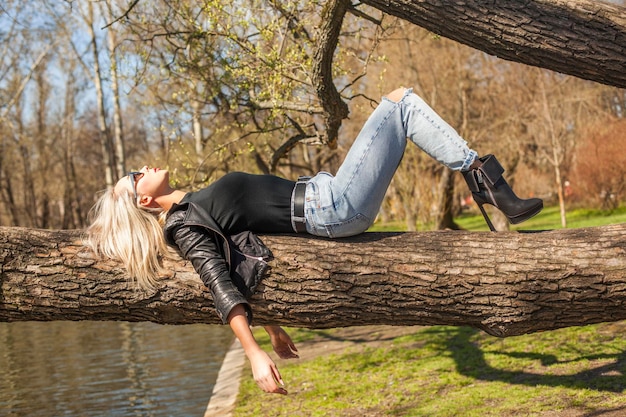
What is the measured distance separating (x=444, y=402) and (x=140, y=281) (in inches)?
150

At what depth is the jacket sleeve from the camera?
3.74 meters

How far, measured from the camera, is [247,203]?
4.20 m

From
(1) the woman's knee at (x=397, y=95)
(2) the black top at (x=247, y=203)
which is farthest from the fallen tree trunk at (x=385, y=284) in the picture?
(1) the woman's knee at (x=397, y=95)

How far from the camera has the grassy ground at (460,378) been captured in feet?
20.7

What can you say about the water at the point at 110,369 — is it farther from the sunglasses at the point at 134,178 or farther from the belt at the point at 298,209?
the belt at the point at 298,209

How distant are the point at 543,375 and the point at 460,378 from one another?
2.87ft

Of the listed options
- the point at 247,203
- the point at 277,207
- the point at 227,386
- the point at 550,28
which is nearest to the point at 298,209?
the point at 277,207

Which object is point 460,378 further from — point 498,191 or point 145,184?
point 145,184

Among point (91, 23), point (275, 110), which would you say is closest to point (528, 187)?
point (91, 23)

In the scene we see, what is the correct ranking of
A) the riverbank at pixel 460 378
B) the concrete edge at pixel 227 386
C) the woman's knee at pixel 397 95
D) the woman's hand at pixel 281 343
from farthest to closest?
the concrete edge at pixel 227 386
the riverbank at pixel 460 378
the woman's hand at pixel 281 343
the woman's knee at pixel 397 95

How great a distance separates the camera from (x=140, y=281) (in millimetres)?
3982

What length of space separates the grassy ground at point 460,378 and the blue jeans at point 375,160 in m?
2.85

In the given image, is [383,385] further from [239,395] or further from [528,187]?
[528,187]

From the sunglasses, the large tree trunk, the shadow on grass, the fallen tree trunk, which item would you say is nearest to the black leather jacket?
the fallen tree trunk
